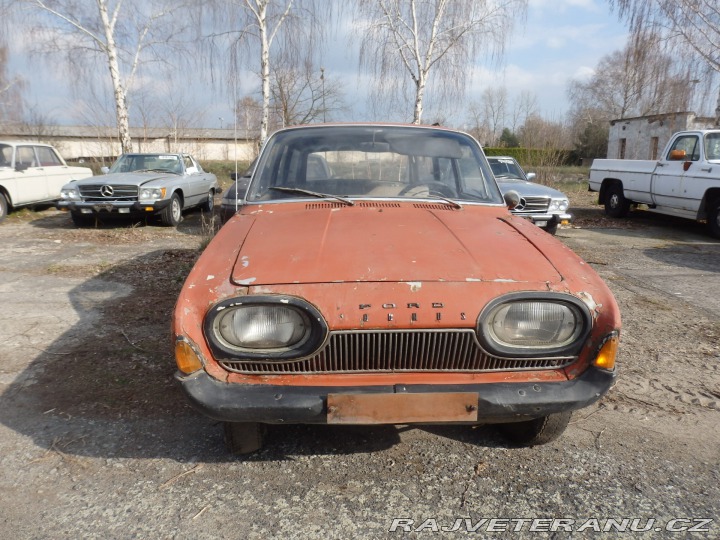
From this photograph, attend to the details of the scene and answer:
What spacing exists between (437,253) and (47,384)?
9.10ft

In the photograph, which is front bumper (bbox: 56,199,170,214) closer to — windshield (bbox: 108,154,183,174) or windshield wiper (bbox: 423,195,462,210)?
windshield (bbox: 108,154,183,174)

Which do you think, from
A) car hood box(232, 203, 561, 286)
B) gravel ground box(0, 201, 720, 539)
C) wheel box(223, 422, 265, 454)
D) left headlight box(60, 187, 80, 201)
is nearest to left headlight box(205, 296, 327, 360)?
car hood box(232, 203, 561, 286)

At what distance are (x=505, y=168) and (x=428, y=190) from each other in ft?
27.0

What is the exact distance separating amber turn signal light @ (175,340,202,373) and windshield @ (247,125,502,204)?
4.56 feet

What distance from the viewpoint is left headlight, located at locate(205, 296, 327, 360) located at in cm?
206

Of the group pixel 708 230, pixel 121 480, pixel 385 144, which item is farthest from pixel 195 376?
pixel 708 230

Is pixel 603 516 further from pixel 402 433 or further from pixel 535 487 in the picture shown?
pixel 402 433

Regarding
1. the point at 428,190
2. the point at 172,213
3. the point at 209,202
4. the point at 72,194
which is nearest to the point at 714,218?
the point at 428,190

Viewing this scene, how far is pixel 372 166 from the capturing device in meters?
3.38

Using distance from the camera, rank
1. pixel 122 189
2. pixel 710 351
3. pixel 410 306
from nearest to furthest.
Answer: pixel 410 306
pixel 710 351
pixel 122 189

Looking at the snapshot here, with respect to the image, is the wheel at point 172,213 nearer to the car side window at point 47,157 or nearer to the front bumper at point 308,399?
the car side window at point 47,157

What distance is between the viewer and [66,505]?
7.25ft

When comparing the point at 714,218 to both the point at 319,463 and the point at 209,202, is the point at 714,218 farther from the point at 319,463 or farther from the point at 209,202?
the point at 209,202

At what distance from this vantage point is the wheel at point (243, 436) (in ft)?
7.95
